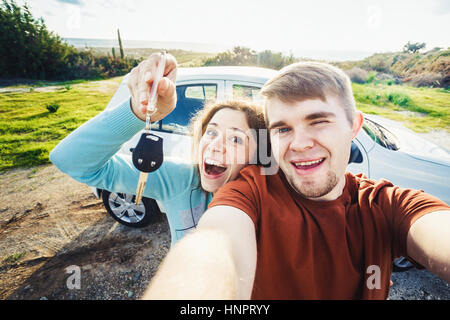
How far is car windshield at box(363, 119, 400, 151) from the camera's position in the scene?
89.9 inches

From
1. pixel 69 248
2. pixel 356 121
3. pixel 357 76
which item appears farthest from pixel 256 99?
pixel 357 76

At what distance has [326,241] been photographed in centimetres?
108

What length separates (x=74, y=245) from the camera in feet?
8.53

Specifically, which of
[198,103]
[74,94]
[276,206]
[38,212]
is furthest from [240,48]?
[276,206]

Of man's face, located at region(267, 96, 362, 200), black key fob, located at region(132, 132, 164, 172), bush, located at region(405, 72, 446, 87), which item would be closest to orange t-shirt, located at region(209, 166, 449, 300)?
man's face, located at region(267, 96, 362, 200)

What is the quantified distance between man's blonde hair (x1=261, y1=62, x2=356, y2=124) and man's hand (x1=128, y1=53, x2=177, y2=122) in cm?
64

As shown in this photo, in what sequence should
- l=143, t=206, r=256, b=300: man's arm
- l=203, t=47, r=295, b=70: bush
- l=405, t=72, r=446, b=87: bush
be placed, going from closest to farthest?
l=143, t=206, r=256, b=300: man's arm → l=405, t=72, r=446, b=87: bush → l=203, t=47, r=295, b=70: bush

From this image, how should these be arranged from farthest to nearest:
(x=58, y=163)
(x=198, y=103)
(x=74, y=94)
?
(x=74, y=94) → (x=198, y=103) → (x=58, y=163)

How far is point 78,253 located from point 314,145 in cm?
289

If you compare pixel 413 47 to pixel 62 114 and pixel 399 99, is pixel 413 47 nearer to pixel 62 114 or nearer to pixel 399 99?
pixel 399 99

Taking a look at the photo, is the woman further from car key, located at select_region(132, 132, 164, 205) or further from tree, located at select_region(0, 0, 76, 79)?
tree, located at select_region(0, 0, 76, 79)

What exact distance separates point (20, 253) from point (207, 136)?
9.44 feet

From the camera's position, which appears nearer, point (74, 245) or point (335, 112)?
point (335, 112)
